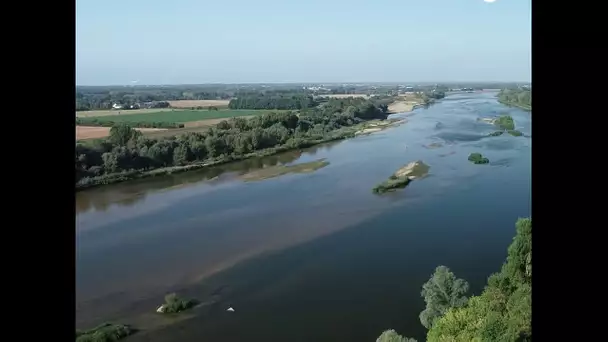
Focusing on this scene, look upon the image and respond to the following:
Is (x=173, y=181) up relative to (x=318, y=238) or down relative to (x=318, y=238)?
up

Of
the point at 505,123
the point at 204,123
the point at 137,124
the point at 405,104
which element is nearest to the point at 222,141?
the point at 204,123

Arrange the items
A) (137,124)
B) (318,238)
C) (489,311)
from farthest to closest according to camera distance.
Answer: (318,238), (489,311), (137,124)

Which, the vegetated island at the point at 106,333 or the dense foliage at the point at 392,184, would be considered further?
the dense foliage at the point at 392,184

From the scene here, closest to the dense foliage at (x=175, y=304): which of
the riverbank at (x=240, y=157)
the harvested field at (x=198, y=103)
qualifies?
the riverbank at (x=240, y=157)

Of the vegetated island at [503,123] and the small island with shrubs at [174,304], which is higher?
the vegetated island at [503,123]

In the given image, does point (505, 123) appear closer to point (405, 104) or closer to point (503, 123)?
point (503, 123)

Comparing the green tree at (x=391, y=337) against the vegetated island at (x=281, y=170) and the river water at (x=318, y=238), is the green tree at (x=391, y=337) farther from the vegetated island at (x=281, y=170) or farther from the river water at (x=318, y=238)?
the vegetated island at (x=281, y=170)
